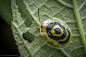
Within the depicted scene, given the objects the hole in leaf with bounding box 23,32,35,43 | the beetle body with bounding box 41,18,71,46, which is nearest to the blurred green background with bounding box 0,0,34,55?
the hole in leaf with bounding box 23,32,35,43

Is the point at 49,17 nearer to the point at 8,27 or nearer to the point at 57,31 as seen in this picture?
the point at 57,31

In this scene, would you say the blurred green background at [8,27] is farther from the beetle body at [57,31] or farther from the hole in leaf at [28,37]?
the beetle body at [57,31]

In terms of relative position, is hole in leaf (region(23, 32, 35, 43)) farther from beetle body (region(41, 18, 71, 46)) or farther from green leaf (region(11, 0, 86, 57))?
beetle body (region(41, 18, 71, 46))

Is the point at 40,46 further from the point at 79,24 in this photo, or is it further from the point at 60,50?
the point at 79,24

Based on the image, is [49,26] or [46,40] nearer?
[49,26]

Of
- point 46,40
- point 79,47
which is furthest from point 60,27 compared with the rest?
point 79,47

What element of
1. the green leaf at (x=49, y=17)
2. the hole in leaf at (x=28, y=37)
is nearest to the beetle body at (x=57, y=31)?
the green leaf at (x=49, y=17)

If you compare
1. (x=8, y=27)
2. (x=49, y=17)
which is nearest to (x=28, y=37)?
(x=8, y=27)
